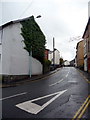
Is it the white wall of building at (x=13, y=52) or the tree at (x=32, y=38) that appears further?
the tree at (x=32, y=38)

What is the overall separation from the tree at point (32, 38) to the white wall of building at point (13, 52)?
70cm

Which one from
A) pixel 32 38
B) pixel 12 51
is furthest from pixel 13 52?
pixel 32 38

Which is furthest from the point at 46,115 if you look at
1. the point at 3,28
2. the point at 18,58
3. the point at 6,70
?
the point at 3,28

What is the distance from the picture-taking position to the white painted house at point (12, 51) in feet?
58.1

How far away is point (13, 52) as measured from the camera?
59.7 ft

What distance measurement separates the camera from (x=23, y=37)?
66.2 feet

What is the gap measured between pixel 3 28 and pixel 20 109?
14.6m

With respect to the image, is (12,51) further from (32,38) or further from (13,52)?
(32,38)

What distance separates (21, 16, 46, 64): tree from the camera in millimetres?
20484

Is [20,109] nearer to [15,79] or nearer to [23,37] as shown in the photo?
[15,79]

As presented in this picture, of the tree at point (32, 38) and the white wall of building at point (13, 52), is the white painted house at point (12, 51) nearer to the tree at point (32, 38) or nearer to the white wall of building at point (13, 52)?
the white wall of building at point (13, 52)

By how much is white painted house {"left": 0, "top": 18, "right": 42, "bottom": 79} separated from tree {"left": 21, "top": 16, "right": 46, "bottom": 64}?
674 millimetres

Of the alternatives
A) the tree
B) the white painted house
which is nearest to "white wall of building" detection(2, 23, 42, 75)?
the white painted house

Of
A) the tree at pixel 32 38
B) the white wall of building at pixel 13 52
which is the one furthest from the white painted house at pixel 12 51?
the tree at pixel 32 38
